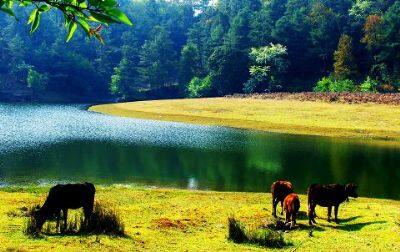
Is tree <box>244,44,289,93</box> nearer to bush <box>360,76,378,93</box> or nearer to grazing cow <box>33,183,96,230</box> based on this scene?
bush <box>360,76,378,93</box>

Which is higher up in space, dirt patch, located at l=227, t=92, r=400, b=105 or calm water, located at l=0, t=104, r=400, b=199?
dirt patch, located at l=227, t=92, r=400, b=105

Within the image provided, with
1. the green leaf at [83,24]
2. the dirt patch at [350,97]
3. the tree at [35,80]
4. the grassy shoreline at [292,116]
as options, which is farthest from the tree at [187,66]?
the green leaf at [83,24]

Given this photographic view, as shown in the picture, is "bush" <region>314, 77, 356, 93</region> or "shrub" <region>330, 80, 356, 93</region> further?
"bush" <region>314, 77, 356, 93</region>

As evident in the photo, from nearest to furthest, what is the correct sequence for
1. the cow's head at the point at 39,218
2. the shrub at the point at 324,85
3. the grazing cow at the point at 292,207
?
the cow's head at the point at 39,218 → the grazing cow at the point at 292,207 → the shrub at the point at 324,85

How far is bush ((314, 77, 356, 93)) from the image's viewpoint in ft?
307

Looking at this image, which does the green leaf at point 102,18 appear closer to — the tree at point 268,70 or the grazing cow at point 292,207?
the grazing cow at point 292,207

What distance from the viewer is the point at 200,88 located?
116875 mm

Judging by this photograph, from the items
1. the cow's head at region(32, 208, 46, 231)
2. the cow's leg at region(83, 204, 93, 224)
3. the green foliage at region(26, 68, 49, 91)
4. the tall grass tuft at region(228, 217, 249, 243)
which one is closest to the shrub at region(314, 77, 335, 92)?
the green foliage at region(26, 68, 49, 91)

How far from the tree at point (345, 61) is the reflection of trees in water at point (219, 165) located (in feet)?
187

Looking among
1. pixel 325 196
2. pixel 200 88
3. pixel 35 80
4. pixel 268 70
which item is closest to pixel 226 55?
pixel 200 88

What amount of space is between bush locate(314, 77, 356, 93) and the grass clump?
8295 cm

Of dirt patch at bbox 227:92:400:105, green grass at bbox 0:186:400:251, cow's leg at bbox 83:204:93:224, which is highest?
dirt patch at bbox 227:92:400:105

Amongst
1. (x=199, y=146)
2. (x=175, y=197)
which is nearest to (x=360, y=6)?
(x=199, y=146)

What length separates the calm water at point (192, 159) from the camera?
29.8 meters
